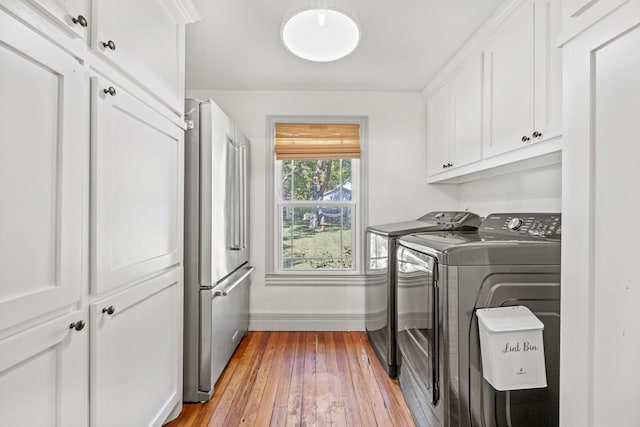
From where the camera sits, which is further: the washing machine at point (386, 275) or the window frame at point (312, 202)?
the window frame at point (312, 202)

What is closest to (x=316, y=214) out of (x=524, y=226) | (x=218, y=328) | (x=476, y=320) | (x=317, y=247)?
(x=317, y=247)

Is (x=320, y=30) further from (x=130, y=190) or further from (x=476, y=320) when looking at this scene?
(x=476, y=320)

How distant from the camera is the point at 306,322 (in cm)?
314

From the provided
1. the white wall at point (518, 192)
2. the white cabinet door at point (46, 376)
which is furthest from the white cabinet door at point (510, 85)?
the white cabinet door at point (46, 376)

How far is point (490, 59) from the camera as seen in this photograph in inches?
79.6

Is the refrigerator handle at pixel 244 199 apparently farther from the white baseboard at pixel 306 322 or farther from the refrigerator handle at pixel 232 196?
the white baseboard at pixel 306 322

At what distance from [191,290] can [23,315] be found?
111 centimetres

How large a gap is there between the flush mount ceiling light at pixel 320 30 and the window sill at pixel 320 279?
6.70 feet

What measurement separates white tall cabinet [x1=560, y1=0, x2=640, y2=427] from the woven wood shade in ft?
7.39

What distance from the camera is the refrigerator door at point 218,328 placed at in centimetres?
193

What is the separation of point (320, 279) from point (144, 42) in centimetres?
237

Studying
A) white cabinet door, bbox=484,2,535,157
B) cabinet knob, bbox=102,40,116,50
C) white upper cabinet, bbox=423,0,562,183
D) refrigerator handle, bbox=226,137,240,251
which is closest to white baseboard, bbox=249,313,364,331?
refrigerator handle, bbox=226,137,240,251

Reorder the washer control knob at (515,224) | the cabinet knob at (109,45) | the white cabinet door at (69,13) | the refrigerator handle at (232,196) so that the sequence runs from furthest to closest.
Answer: the refrigerator handle at (232,196)
the washer control knob at (515,224)
the cabinet knob at (109,45)
the white cabinet door at (69,13)

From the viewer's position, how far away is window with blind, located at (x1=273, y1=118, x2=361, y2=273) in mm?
3225
